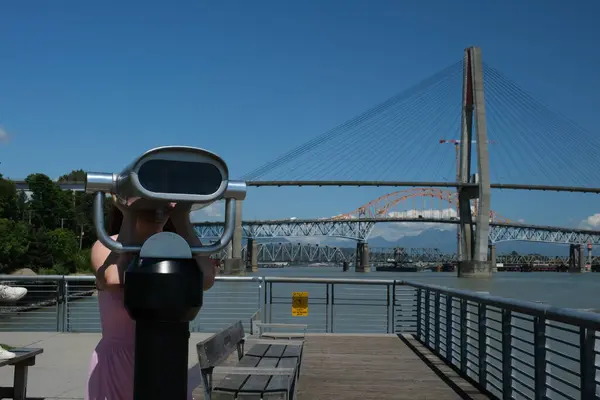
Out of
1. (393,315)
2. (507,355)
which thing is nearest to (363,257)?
(393,315)

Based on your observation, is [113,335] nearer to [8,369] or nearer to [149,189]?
[149,189]

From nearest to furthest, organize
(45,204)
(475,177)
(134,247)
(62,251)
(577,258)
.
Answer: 1. (134,247)
2. (62,251)
3. (475,177)
4. (45,204)
5. (577,258)

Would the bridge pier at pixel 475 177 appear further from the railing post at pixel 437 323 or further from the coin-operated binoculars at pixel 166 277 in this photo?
the coin-operated binoculars at pixel 166 277

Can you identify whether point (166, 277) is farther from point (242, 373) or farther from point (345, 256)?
→ point (345, 256)

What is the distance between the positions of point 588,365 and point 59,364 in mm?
4605

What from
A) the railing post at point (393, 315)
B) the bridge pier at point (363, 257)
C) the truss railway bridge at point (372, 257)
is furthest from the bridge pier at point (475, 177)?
the truss railway bridge at point (372, 257)

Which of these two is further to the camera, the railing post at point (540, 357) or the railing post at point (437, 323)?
the railing post at point (437, 323)

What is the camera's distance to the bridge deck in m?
5.60

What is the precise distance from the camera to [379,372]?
653cm

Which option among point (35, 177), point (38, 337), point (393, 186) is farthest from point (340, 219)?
point (38, 337)

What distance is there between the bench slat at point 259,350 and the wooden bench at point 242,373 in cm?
11

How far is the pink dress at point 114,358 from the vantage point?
216 cm

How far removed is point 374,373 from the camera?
6.47m

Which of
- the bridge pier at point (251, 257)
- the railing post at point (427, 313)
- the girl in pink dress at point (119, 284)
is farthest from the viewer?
the bridge pier at point (251, 257)
